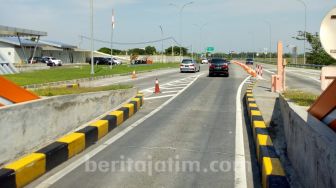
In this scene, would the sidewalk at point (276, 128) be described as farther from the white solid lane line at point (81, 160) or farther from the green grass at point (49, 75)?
the green grass at point (49, 75)

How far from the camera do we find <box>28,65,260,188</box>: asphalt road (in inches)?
223

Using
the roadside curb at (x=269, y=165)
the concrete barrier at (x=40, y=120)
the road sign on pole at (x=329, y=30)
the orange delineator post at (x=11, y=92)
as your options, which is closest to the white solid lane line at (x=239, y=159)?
the roadside curb at (x=269, y=165)

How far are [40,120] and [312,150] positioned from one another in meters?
4.60

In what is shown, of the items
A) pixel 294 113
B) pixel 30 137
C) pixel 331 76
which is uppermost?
pixel 331 76

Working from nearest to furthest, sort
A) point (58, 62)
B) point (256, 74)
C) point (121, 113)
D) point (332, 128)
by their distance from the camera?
point (332, 128) → point (121, 113) → point (256, 74) → point (58, 62)

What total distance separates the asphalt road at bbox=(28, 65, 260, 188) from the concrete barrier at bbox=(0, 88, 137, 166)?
28.7 inches

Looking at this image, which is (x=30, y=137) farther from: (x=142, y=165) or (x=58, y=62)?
(x=58, y=62)

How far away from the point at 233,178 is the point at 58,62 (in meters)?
57.9

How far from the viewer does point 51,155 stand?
20.4 feet

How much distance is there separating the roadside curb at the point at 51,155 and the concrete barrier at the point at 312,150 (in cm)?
373

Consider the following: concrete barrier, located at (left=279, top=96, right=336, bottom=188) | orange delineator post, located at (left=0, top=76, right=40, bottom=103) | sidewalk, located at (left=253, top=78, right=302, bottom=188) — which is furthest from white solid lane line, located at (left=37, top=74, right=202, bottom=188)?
concrete barrier, located at (left=279, top=96, right=336, bottom=188)

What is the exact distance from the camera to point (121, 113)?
10211 millimetres

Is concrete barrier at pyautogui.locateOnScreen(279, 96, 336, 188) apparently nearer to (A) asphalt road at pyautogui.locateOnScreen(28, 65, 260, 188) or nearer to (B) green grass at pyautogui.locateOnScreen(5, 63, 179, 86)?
(A) asphalt road at pyautogui.locateOnScreen(28, 65, 260, 188)

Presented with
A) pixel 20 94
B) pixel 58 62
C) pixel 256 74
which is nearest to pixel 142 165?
pixel 20 94
